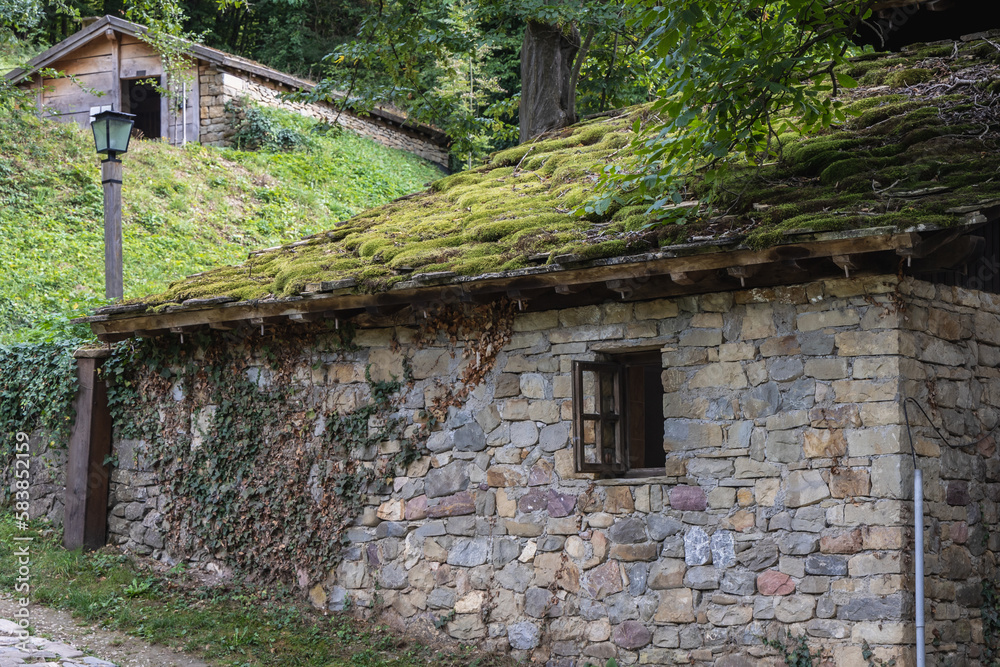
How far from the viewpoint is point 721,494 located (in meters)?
6.14

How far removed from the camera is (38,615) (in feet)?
25.3

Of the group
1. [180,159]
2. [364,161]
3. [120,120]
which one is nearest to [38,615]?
[120,120]

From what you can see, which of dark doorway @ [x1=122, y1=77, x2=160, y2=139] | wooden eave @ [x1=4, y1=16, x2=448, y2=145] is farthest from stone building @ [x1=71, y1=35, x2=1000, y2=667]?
dark doorway @ [x1=122, y1=77, x2=160, y2=139]

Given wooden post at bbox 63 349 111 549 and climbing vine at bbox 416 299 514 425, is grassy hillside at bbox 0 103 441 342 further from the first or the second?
climbing vine at bbox 416 299 514 425

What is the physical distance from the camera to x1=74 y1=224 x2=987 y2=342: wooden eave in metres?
5.43

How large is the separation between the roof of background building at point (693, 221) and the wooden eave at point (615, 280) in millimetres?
14

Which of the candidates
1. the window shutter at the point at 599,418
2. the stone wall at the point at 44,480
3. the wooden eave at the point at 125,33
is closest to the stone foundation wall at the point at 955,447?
the window shutter at the point at 599,418

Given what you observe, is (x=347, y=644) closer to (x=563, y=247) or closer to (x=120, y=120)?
(x=563, y=247)

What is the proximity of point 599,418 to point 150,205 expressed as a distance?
11677 mm

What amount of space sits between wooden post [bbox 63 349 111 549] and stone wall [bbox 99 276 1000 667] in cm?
338

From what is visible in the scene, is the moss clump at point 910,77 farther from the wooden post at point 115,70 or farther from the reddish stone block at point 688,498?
the wooden post at point 115,70

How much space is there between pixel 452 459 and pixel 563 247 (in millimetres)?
1934

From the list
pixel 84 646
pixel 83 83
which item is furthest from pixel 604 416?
pixel 83 83

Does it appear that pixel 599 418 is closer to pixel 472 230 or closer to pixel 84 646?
pixel 472 230
